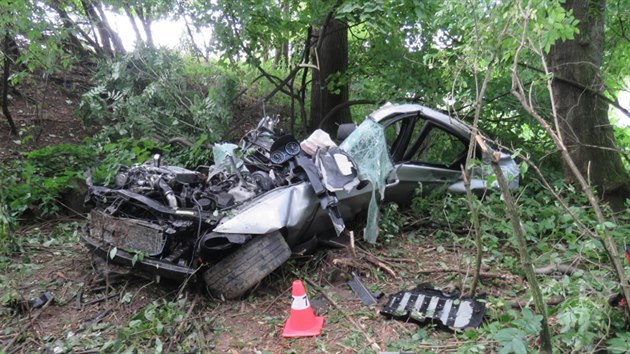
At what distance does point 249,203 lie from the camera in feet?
12.4

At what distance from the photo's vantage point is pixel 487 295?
11.0ft

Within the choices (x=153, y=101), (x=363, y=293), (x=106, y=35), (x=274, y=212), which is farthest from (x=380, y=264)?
(x=106, y=35)

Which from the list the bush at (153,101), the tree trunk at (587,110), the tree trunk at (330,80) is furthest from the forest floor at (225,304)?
the tree trunk at (330,80)

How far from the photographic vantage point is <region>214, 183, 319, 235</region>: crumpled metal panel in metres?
3.58

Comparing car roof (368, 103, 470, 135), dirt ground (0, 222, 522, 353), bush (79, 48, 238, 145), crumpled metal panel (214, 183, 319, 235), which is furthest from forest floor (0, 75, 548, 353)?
bush (79, 48, 238, 145)

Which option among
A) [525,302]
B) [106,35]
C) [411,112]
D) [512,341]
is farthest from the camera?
[106,35]

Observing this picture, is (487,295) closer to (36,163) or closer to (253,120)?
(36,163)

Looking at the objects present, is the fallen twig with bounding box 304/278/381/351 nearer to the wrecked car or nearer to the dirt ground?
the dirt ground

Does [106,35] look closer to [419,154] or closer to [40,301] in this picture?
[40,301]

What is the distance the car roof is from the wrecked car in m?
0.02

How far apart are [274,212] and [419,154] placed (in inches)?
96.1

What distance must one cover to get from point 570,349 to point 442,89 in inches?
183

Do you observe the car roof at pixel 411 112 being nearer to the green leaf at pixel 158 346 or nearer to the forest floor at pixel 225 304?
the forest floor at pixel 225 304

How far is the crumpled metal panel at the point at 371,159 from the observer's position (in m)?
4.16
